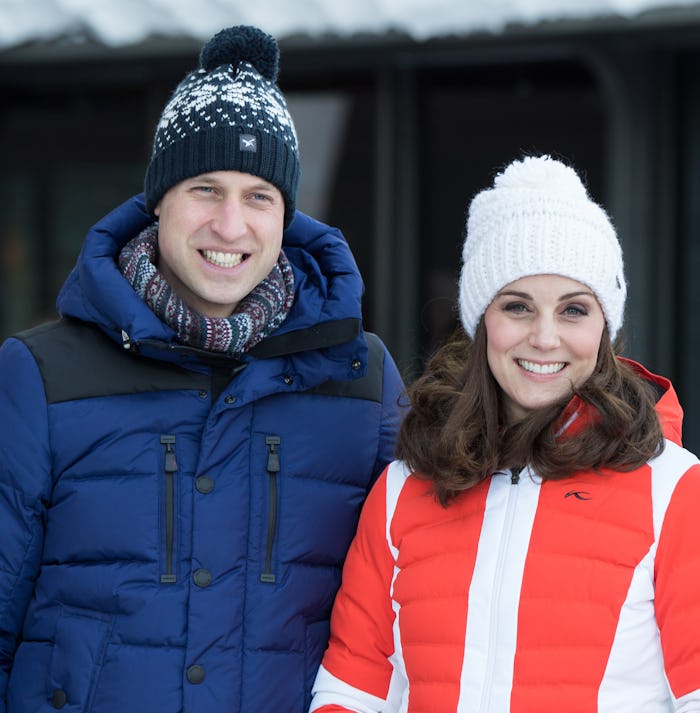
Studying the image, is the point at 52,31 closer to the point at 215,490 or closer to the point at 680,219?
the point at 680,219

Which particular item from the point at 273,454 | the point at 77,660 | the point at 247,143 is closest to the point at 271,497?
the point at 273,454

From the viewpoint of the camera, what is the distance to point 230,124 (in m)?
2.37

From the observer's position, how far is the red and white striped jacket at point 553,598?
6.51 feet

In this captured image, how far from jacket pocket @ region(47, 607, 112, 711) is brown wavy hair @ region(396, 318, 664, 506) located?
27.4 inches

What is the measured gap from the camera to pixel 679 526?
1.99 m

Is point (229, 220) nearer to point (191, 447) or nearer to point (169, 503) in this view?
point (191, 447)

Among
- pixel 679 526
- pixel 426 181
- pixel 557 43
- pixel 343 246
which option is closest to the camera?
pixel 679 526

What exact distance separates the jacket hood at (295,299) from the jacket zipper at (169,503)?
0.59 feet

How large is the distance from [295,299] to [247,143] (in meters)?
0.35

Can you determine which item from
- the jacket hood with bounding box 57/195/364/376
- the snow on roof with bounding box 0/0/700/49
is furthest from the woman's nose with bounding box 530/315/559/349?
the snow on roof with bounding box 0/0/700/49

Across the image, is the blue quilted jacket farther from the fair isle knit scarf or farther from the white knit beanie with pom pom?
the white knit beanie with pom pom

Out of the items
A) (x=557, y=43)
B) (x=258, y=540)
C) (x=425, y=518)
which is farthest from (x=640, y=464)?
(x=557, y=43)

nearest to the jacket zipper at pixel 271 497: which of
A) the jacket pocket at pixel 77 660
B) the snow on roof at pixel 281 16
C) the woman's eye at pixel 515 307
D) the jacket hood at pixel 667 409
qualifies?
the jacket pocket at pixel 77 660

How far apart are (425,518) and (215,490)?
418 mm
